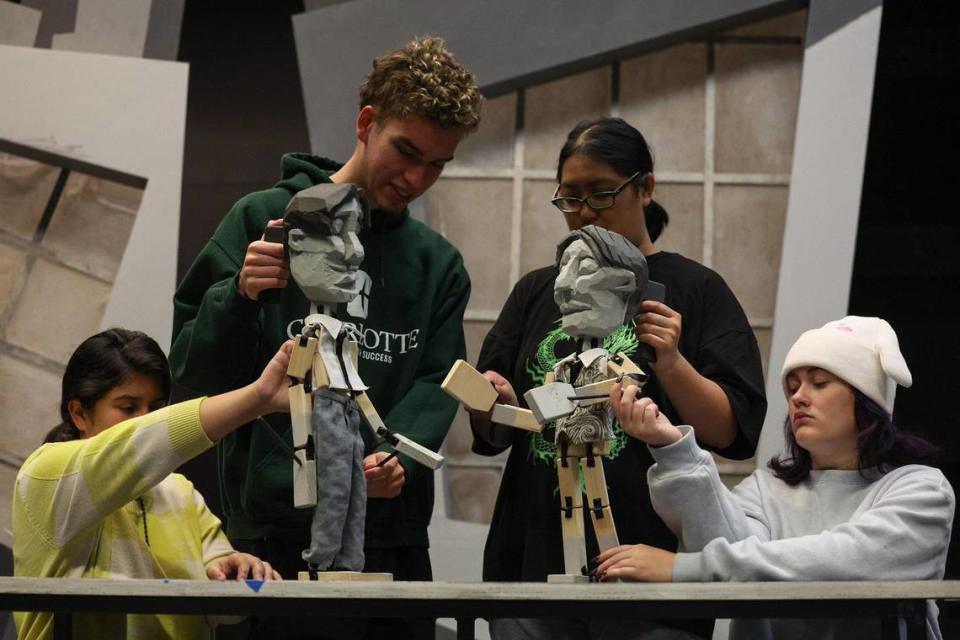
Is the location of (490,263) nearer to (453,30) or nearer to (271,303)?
(453,30)

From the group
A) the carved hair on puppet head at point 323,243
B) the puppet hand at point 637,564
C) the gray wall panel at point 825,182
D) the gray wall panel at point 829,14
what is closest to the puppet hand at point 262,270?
the carved hair on puppet head at point 323,243

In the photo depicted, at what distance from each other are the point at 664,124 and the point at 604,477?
1504 mm

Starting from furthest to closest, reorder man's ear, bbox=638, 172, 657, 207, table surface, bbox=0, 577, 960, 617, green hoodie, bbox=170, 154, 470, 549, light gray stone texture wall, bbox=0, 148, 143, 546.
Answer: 1. light gray stone texture wall, bbox=0, 148, 143, 546
2. man's ear, bbox=638, 172, 657, 207
3. green hoodie, bbox=170, 154, 470, 549
4. table surface, bbox=0, 577, 960, 617

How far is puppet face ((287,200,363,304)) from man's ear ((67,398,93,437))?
0.50 metres

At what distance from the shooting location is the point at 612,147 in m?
1.94

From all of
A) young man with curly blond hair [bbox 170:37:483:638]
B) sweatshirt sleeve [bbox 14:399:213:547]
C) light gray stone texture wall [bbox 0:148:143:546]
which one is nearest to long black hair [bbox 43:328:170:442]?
young man with curly blond hair [bbox 170:37:483:638]

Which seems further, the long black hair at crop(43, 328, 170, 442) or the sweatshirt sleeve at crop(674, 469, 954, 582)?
the long black hair at crop(43, 328, 170, 442)

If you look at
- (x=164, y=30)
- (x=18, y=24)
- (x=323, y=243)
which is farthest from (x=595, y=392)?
(x=18, y=24)

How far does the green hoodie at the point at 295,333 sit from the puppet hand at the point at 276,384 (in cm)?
11

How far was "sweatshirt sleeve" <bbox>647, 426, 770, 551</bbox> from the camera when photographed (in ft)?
5.23

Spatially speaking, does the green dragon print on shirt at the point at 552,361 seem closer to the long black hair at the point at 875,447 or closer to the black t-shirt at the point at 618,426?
the black t-shirt at the point at 618,426

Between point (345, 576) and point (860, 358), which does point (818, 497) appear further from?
point (345, 576)

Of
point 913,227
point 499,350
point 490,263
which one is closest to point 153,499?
point 499,350

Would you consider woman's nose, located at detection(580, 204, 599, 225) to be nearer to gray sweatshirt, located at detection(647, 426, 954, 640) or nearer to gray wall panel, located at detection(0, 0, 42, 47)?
gray sweatshirt, located at detection(647, 426, 954, 640)
